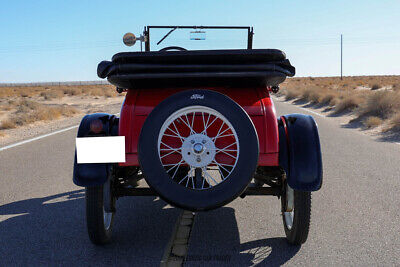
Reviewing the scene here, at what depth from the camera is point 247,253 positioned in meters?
3.80

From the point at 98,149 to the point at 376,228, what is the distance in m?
2.77

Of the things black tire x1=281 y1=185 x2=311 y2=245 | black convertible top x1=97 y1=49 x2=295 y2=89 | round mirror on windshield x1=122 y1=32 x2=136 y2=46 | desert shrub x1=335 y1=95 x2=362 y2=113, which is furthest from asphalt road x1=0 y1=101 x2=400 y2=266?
desert shrub x1=335 y1=95 x2=362 y2=113

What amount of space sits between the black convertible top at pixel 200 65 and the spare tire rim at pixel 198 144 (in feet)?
1.11

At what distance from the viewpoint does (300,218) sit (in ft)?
12.3

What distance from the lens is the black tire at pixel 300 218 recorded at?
371 cm

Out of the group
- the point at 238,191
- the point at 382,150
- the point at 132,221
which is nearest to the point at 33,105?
the point at 382,150

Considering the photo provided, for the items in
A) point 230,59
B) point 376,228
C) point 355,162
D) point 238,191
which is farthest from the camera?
point 355,162

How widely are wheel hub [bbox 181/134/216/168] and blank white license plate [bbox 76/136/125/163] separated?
0.57m

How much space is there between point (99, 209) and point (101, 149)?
1.71ft

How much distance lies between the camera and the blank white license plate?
355cm

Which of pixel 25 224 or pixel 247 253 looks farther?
pixel 25 224

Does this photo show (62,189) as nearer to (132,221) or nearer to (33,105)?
(132,221)

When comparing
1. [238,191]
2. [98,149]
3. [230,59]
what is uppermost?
[230,59]

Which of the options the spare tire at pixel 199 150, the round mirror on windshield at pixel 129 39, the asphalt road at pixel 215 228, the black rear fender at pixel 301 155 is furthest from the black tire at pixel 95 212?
the round mirror on windshield at pixel 129 39
